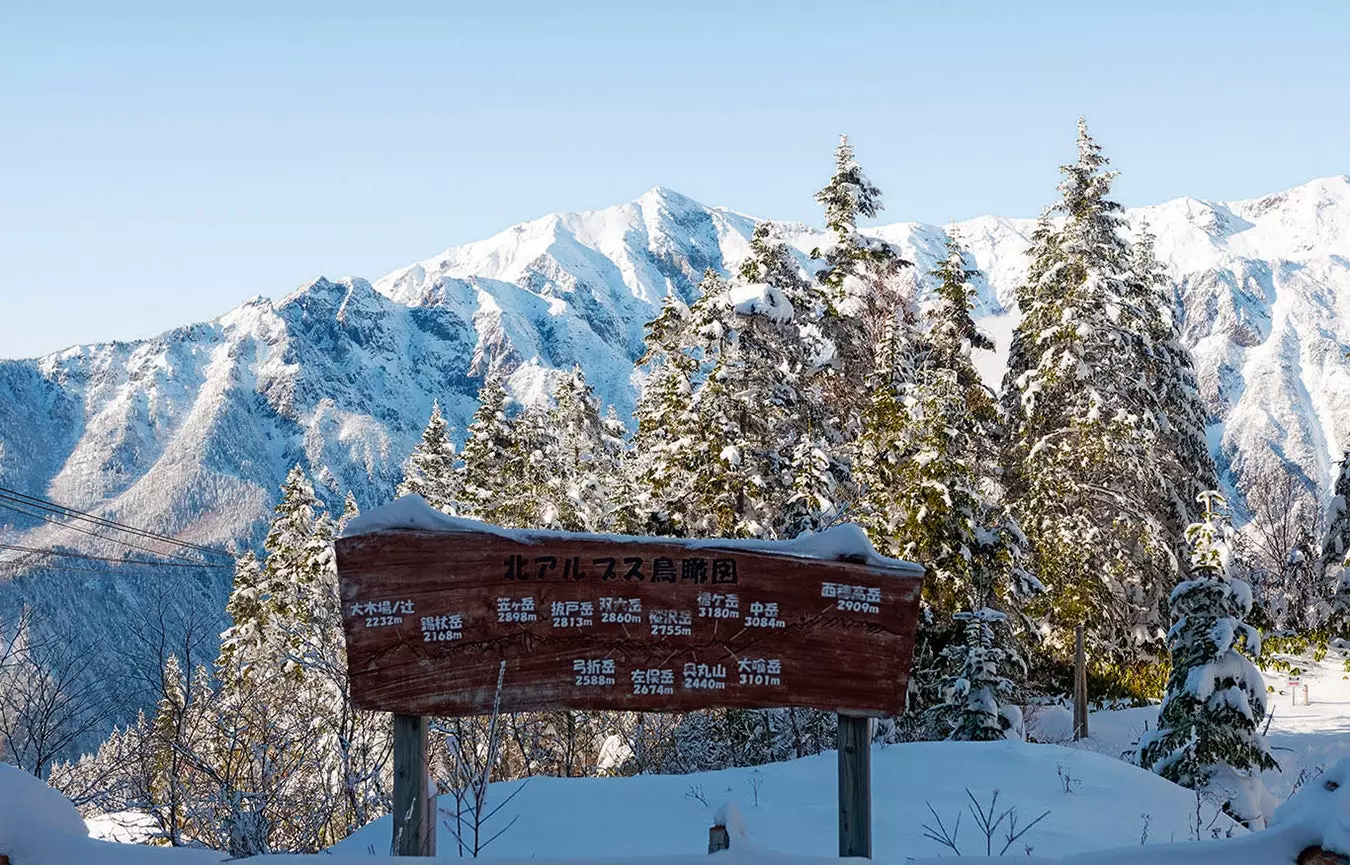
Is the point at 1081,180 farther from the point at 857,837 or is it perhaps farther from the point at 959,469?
the point at 857,837

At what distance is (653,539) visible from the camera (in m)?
5.21

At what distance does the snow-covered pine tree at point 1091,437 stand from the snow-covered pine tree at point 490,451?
15046 mm

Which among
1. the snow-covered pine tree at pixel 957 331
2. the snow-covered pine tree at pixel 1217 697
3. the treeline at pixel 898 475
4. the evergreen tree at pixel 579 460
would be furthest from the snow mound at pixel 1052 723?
the evergreen tree at pixel 579 460

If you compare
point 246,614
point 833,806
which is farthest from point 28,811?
point 246,614

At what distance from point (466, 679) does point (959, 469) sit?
14.0 m

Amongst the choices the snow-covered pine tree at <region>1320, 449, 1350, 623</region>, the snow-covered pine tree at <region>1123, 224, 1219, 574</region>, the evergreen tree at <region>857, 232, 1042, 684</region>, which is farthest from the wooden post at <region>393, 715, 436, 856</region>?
the snow-covered pine tree at <region>1123, 224, 1219, 574</region>

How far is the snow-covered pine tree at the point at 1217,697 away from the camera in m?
12.1

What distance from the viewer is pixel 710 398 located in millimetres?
19391

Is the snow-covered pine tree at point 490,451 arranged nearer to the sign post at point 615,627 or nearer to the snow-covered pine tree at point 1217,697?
the snow-covered pine tree at point 1217,697

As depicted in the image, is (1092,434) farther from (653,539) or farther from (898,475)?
(653,539)

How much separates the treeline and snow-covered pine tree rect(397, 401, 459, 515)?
22cm

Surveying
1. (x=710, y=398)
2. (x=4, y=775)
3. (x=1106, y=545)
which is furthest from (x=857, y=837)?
(x=1106, y=545)

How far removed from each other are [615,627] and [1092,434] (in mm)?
20456

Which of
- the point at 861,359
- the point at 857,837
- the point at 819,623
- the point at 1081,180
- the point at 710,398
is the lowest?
the point at 857,837
